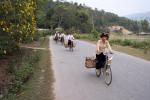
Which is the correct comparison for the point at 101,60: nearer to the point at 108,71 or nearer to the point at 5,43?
the point at 108,71

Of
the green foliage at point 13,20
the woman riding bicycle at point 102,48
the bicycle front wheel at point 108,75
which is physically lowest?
the bicycle front wheel at point 108,75

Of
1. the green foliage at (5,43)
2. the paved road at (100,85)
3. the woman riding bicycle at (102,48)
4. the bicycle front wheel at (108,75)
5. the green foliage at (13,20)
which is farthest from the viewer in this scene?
the green foliage at (5,43)

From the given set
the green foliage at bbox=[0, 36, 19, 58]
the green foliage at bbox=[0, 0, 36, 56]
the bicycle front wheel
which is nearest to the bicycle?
the bicycle front wheel

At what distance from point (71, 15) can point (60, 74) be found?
3865 inches

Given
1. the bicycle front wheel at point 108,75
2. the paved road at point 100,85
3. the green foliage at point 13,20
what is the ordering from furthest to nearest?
the green foliage at point 13,20 < the bicycle front wheel at point 108,75 < the paved road at point 100,85

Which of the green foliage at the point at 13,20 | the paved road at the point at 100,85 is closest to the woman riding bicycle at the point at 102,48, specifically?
the paved road at the point at 100,85

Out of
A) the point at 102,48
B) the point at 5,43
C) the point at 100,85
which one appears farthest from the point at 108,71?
the point at 5,43

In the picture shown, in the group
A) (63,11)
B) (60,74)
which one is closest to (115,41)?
(60,74)

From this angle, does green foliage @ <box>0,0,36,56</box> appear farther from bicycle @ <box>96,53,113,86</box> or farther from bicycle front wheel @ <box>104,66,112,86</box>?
bicycle front wheel @ <box>104,66,112,86</box>

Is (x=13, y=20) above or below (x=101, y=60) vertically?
above

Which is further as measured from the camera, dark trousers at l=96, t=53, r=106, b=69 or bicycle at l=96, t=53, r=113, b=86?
dark trousers at l=96, t=53, r=106, b=69

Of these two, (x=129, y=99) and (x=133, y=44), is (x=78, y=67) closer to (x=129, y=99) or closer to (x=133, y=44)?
(x=129, y=99)

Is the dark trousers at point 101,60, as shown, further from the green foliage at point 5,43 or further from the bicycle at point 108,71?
the green foliage at point 5,43

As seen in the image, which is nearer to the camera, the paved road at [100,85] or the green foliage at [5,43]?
the paved road at [100,85]
